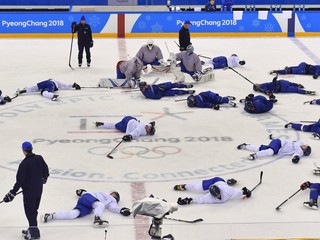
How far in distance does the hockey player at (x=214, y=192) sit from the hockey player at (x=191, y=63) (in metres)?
8.07

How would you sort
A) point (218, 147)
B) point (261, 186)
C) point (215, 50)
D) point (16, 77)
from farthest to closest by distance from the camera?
point (215, 50) < point (16, 77) < point (218, 147) < point (261, 186)

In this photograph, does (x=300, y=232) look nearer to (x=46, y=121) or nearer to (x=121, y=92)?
(x=46, y=121)

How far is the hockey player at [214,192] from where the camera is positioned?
11.2 metres

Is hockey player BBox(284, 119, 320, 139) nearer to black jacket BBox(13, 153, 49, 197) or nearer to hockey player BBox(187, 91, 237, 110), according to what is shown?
hockey player BBox(187, 91, 237, 110)

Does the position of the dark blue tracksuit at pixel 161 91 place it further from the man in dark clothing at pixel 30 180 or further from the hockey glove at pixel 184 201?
the man in dark clothing at pixel 30 180

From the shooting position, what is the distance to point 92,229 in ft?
27.3

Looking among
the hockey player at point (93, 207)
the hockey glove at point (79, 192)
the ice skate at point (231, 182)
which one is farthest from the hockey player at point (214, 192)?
the hockey glove at point (79, 192)

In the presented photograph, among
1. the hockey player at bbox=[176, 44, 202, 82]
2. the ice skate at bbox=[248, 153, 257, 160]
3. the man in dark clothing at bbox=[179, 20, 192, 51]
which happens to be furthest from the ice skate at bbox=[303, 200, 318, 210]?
the man in dark clothing at bbox=[179, 20, 192, 51]

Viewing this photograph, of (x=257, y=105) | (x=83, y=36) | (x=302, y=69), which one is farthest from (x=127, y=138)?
(x=302, y=69)

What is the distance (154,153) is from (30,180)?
4.45m

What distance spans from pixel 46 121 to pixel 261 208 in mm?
6102

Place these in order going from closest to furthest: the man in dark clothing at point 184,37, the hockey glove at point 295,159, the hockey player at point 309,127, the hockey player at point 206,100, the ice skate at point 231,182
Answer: the ice skate at point 231,182
the hockey glove at point 295,159
the hockey player at point 309,127
the hockey player at point 206,100
the man in dark clothing at point 184,37

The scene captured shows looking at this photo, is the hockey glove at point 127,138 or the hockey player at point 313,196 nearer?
the hockey player at point 313,196

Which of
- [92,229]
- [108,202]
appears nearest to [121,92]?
[108,202]
